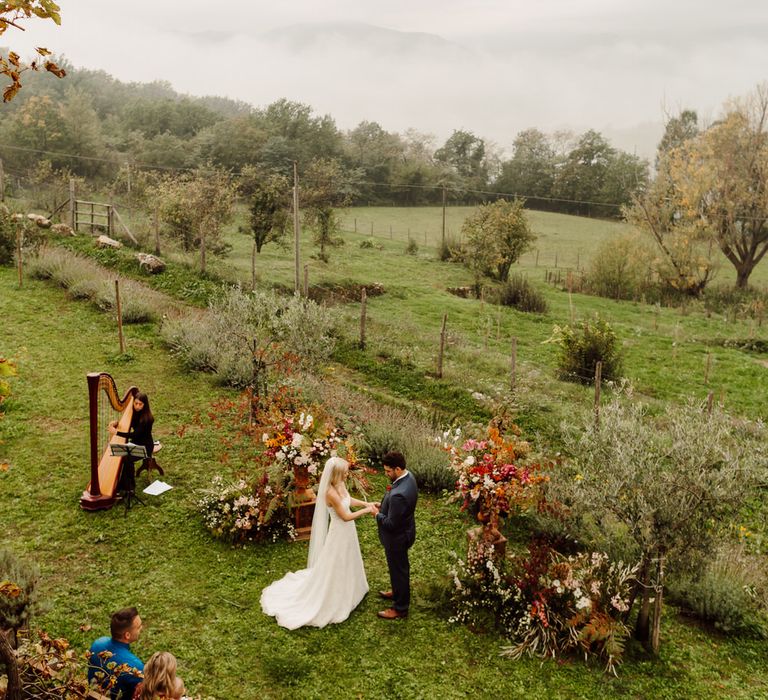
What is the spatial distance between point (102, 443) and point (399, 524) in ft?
18.8

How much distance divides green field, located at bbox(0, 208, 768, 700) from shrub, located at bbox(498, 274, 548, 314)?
7.91 metres

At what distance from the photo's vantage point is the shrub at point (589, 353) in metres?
17.9

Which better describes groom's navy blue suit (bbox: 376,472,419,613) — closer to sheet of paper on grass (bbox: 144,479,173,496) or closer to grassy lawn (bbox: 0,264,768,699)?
grassy lawn (bbox: 0,264,768,699)

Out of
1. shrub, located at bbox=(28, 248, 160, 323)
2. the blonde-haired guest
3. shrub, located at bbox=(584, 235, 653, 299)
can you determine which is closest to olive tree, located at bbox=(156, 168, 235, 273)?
shrub, located at bbox=(28, 248, 160, 323)

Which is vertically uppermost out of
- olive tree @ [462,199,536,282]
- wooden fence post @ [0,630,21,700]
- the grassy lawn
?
olive tree @ [462,199,536,282]

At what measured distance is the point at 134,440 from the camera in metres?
10.2

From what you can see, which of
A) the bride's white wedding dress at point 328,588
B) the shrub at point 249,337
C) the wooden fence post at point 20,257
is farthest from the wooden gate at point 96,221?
the bride's white wedding dress at point 328,588

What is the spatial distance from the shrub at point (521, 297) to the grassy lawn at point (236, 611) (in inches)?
697

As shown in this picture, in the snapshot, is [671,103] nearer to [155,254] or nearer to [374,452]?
[155,254]

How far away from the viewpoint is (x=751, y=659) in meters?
7.72

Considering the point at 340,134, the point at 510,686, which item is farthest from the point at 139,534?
the point at 340,134

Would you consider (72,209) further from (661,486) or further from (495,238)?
(661,486)

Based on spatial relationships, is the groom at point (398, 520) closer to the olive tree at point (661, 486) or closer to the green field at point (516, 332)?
the olive tree at point (661, 486)

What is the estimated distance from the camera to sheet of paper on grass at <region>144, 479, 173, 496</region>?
1026cm
